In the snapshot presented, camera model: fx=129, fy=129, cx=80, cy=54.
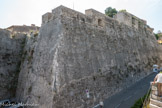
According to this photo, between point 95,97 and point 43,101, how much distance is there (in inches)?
147

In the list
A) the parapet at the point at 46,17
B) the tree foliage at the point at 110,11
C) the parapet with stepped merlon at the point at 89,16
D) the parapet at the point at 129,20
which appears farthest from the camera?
the tree foliage at the point at 110,11

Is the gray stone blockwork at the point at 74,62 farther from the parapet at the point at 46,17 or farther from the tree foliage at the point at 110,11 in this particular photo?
the tree foliage at the point at 110,11

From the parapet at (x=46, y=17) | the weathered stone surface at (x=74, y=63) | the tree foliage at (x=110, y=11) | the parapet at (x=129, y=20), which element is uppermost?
the tree foliage at (x=110, y=11)

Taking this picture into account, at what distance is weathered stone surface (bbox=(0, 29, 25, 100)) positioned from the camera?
11.7 meters

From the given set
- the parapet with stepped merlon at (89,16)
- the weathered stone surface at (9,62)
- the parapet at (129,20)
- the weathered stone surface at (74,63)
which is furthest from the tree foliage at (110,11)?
the weathered stone surface at (9,62)

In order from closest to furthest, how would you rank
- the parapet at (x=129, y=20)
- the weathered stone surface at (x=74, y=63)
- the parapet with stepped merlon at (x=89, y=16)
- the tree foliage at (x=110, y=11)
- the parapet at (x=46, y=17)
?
the weathered stone surface at (x=74, y=63) < the parapet with stepped merlon at (x=89, y=16) < the parapet at (x=46, y=17) < the parapet at (x=129, y=20) < the tree foliage at (x=110, y=11)

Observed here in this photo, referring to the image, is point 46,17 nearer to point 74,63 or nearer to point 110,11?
point 74,63

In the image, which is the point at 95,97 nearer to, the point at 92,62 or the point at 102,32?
the point at 92,62

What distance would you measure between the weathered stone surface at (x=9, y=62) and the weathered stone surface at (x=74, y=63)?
32.4 inches

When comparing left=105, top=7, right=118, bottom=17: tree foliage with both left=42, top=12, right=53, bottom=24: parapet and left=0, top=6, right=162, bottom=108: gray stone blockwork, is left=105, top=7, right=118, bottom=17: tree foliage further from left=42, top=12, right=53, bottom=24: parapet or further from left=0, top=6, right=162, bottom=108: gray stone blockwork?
left=42, top=12, right=53, bottom=24: parapet

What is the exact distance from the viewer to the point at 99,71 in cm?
1079

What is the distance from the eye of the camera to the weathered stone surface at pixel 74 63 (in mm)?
8211

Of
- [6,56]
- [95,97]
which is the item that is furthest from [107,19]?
[6,56]

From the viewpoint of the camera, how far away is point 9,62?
12.4 m
